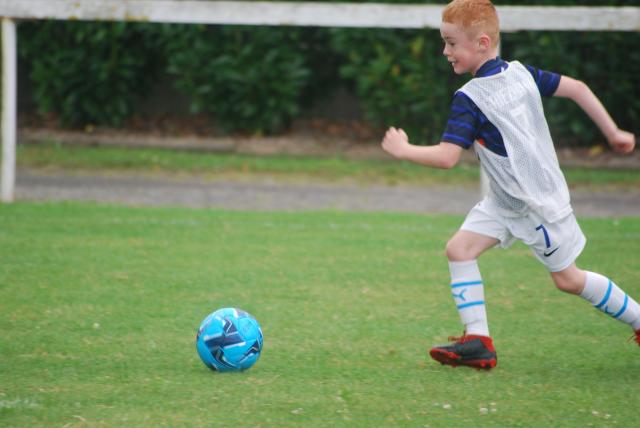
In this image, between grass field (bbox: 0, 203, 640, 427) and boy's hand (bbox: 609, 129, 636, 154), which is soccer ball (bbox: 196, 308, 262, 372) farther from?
boy's hand (bbox: 609, 129, 636, 154)

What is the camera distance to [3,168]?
10.0 metres

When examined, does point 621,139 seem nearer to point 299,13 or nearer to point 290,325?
point 290,325

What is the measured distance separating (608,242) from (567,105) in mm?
5073

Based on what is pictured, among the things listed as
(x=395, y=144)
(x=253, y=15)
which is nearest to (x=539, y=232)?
(x=395, y=144)

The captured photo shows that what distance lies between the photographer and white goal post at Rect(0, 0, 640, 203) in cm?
981

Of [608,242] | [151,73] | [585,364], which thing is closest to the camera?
[585,364]

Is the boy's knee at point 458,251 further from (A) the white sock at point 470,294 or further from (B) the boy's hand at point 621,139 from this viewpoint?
(B) the boy's hand at point 621,139

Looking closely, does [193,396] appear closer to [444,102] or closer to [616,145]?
[616,145]

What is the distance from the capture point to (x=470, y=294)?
198 inches

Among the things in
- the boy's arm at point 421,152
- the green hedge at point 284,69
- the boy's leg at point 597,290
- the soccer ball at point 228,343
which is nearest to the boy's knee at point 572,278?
the boy's leg at point 597,290

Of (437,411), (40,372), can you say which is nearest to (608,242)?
(437,411)

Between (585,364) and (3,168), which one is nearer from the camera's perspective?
(585,364)

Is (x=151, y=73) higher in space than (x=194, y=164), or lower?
higher

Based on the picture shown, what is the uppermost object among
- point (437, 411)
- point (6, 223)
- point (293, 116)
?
point (293, 116)
